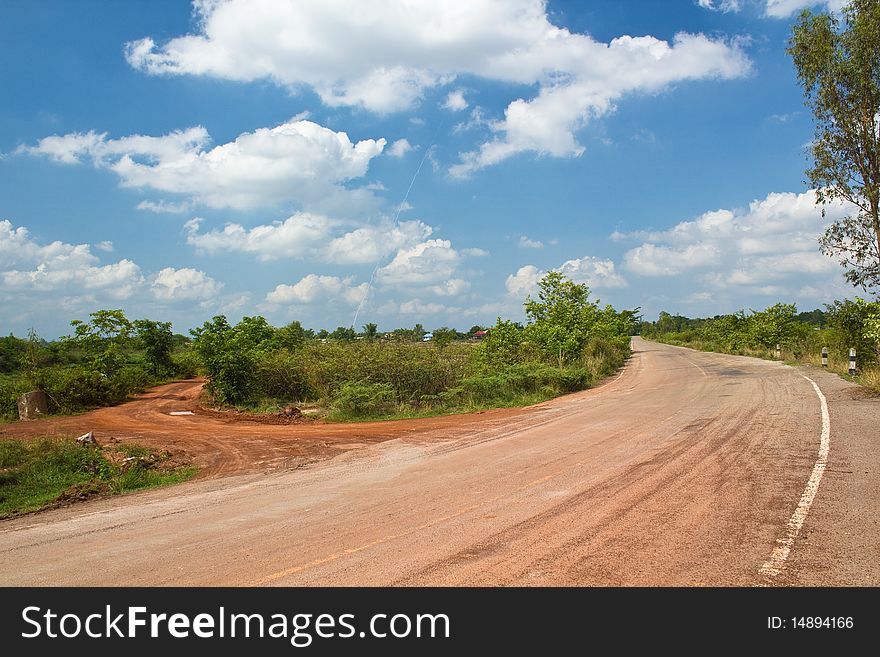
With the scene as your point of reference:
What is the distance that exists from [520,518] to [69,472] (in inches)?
367

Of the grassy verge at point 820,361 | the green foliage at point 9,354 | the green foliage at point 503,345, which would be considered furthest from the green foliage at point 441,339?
the green foliage at point 9,354

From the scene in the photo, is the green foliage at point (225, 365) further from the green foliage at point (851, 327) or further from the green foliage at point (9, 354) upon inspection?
the green foliage at point (851, 327)

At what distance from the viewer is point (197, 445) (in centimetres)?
1355

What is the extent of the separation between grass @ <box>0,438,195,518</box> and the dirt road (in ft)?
2.98

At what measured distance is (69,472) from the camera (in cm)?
1072

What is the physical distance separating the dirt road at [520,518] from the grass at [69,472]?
35.8 inches

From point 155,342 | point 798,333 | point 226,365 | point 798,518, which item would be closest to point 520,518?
point 798,518

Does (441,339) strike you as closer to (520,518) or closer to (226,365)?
(226,365)

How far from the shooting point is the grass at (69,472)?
923 centimetres

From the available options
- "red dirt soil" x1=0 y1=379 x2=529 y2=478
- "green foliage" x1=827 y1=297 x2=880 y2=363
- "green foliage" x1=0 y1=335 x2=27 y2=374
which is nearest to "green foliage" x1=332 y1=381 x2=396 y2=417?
"red dirt soil" x1=0 y1=379 x2=529 y2=478

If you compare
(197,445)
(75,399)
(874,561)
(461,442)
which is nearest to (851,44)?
(461,442)

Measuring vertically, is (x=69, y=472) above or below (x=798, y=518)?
below

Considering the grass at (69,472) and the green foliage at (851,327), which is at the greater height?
the green foliage at (851,327)
